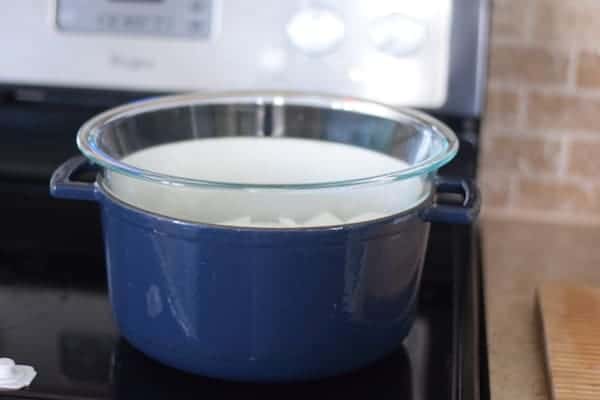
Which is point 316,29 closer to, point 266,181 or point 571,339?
point 266,181

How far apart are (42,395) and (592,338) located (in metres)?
0.38

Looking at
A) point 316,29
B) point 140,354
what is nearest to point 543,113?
point 316,29

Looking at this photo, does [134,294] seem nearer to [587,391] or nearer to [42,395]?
[42,395]

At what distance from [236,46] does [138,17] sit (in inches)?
3.5

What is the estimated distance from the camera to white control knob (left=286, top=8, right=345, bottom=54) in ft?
2.23

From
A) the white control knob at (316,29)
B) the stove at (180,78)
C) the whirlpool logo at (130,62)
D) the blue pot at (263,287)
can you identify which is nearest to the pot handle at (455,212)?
the blue pot at (263,287)

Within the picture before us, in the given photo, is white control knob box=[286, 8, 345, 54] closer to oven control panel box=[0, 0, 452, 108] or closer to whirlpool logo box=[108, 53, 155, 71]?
oven control panel box=[0, 0, 452, 108]

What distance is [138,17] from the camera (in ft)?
2.32

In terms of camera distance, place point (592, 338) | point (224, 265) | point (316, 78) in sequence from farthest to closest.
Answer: point (316, 78)
point (592, 338)
point (224, 265)

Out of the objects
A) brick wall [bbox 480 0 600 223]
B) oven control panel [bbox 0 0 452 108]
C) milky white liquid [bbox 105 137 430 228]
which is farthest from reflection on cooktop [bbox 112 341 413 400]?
brick wall [bbox 480 0 600 223]

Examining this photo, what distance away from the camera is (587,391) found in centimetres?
52

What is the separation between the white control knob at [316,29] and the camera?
2.23ft

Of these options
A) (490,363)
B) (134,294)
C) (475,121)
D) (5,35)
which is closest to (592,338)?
(490,363)

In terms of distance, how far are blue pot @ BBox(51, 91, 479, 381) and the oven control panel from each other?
0.18 metres
